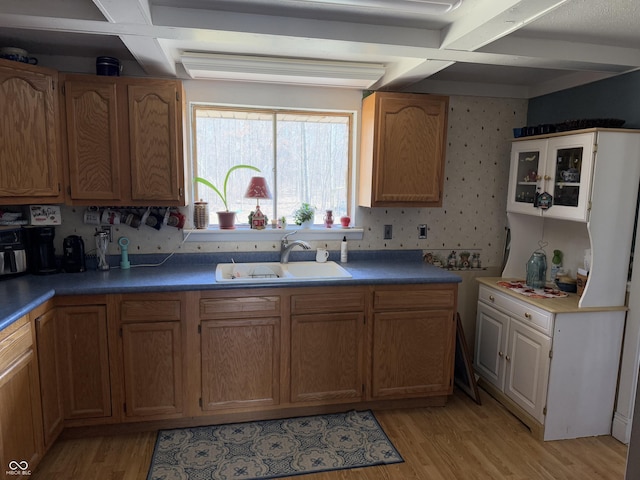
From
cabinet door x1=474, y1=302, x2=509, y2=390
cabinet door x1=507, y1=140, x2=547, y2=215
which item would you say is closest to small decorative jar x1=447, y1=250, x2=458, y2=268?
cabinet door x1=474, y1=302, x2=509, y2=390

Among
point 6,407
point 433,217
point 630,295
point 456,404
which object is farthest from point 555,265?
point 6,407

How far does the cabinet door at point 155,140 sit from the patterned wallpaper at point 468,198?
1133 millimetres

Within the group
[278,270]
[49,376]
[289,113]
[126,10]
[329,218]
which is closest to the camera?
[126,10]

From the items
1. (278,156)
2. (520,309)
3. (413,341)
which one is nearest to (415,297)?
(413,341)

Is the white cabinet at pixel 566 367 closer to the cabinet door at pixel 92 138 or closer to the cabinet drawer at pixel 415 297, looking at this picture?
the cabinet drawer at pixel 415 297

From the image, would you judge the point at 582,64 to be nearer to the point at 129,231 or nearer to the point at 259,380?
the point at 259,380

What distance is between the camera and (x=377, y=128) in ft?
9.23

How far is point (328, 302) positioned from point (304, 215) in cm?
78

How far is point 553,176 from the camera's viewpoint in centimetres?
266

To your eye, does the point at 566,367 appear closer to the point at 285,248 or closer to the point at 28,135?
the point at 285,248

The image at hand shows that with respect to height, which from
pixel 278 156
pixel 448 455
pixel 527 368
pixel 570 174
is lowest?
pixel 448 455

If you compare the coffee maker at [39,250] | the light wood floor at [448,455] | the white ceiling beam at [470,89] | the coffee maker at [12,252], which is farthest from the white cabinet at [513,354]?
the coffee maker at [12,252]

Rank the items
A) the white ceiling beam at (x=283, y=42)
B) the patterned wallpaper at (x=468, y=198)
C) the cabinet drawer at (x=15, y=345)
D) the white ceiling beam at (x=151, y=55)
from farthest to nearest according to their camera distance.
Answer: the patterned wallpaper at (x=468, y=198) < the white ceiling beam at (x=151, y=55) < the white ceiling beam at (x=283, y=42) < the cabinet drawer at (x=15, y=345)

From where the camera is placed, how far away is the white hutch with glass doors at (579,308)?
2.37m
